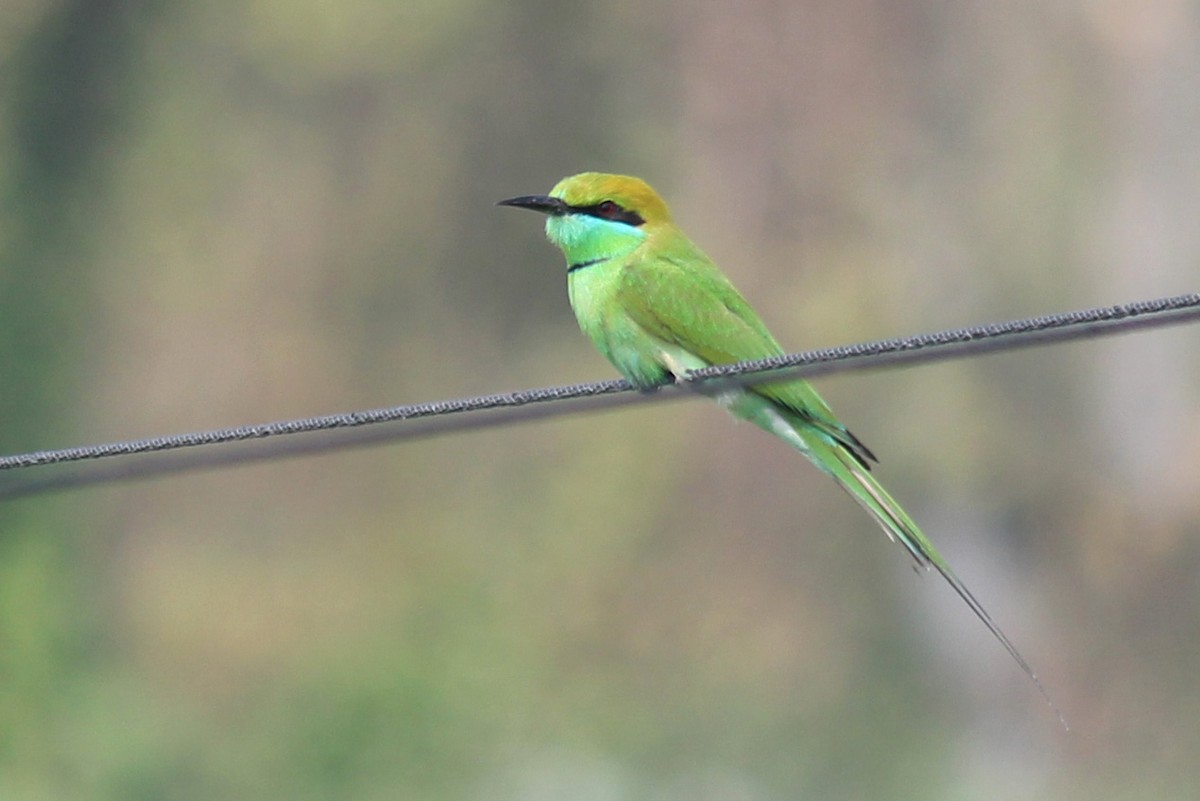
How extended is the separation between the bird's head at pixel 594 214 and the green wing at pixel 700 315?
0.23 ft

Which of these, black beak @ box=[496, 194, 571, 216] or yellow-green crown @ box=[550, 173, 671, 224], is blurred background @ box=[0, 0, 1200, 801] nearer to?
yellow-green crown @ box=[550, 173, 671, 224]

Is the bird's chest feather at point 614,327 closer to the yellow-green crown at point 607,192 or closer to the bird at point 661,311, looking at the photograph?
the bird at point 661,311

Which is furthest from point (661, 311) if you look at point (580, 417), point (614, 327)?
point (580, 417)

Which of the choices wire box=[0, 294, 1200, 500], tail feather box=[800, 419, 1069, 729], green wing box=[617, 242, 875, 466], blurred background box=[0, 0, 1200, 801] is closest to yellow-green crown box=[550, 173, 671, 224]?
green wing box=[617, 242, 875, 466]

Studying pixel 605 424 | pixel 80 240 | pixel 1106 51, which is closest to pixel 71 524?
pixel 80 240

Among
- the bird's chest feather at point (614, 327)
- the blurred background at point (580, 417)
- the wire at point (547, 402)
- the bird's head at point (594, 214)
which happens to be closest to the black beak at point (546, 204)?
the bird's head at point (594, 214)

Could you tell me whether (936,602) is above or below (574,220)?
above

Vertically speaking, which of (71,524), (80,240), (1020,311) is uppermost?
(80,240)

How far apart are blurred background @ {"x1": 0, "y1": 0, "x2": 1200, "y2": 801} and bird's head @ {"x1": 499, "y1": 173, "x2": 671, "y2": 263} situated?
14.1ft

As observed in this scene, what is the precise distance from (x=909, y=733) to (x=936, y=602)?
2.09 ft

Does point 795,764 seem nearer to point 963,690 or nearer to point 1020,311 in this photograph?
point 963,690

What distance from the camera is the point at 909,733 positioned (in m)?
7.36

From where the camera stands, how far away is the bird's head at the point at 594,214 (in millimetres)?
2760

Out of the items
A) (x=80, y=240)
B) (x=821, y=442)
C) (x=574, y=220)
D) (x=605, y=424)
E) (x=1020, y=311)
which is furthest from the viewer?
(x=80, y=240)
